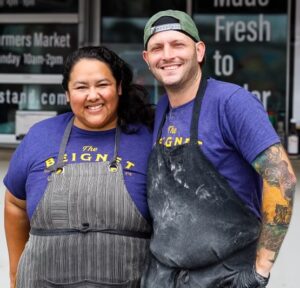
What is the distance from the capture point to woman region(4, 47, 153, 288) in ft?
7.30

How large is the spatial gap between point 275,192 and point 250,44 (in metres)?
2.57

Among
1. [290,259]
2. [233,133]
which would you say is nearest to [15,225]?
[233,133]

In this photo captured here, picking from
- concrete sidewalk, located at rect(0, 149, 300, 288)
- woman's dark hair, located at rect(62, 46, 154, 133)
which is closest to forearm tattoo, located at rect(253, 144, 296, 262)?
woman's dark hair, located at rect(62, 46, 154, 133)

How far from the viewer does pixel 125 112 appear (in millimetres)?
2406

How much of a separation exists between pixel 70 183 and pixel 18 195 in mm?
337

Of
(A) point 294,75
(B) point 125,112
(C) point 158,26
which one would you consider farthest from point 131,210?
(A) point 294,75

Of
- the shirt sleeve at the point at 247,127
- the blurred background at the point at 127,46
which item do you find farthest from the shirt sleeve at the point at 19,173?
the blurred background at the point at 127,46

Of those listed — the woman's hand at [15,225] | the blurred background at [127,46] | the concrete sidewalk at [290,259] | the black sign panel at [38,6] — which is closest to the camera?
the woman's hand at [15,225]

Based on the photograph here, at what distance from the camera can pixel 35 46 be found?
4586 mm

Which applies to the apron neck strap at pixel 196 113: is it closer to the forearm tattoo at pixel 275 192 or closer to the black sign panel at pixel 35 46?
the forearm tattoo at pixel 275 192

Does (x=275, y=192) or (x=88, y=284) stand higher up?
(x=275, y=192)

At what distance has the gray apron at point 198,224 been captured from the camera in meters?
2.02

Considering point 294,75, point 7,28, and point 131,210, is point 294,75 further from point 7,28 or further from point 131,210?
point 131,210

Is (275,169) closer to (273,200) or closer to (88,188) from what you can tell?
(273,200)
